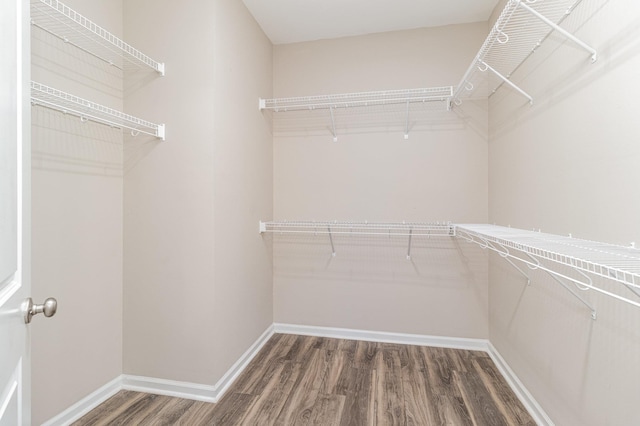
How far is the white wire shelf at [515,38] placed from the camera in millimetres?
1302

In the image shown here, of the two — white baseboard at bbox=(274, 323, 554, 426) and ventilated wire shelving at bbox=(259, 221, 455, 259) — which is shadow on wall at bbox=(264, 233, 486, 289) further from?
white baseboard at bbox=(274, 323, 554, 426)

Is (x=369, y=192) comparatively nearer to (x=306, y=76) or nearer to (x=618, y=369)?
(x=306, y=76)

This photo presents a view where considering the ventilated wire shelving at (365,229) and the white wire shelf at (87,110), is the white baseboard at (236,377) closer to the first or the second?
the ventilated wire shelving at (365,229)

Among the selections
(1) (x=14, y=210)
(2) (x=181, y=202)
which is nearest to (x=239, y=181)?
(2) (x=181, y=202)

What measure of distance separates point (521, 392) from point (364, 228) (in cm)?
149

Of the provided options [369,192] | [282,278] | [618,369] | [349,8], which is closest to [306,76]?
[349,8]

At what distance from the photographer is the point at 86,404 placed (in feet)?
5.56

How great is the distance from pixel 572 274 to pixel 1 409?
1892mm

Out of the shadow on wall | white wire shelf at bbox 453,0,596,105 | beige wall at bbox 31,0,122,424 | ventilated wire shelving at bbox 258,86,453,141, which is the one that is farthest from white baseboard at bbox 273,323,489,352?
white wire shelf at bbox 453,0,596,105

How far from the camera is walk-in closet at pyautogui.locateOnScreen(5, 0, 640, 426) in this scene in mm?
1138

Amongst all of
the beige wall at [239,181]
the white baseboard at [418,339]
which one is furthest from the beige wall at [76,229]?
the white baseboard at [418,339]

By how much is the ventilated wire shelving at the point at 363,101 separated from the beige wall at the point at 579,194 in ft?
1.97

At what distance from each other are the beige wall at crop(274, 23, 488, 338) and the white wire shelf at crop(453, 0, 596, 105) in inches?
11.7

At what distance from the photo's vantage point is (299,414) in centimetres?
171
